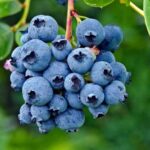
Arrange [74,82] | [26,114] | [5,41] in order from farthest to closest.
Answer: [5,41] < [26,114] < [74,82]

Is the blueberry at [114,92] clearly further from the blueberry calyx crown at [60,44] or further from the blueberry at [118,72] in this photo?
the blueberry calyx crown at [60,44]

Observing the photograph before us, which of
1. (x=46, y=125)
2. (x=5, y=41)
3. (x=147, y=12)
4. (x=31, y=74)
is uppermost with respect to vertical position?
(x=147, y=12)

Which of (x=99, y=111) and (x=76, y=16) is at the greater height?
(x=76, y=16)

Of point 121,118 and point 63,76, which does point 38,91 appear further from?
point 121,118

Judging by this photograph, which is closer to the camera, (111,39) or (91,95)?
(91,95)

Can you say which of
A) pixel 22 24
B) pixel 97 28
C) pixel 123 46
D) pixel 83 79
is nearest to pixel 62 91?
pixel 83 79

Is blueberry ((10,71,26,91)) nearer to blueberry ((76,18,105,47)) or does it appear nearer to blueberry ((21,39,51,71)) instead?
blueberry ((21,39,51,71))

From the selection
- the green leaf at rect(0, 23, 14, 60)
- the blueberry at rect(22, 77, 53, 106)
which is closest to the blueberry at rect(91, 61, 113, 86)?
the blueberry at rect(22, 77, 53, 106)

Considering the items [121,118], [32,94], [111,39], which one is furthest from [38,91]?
[121,118]
